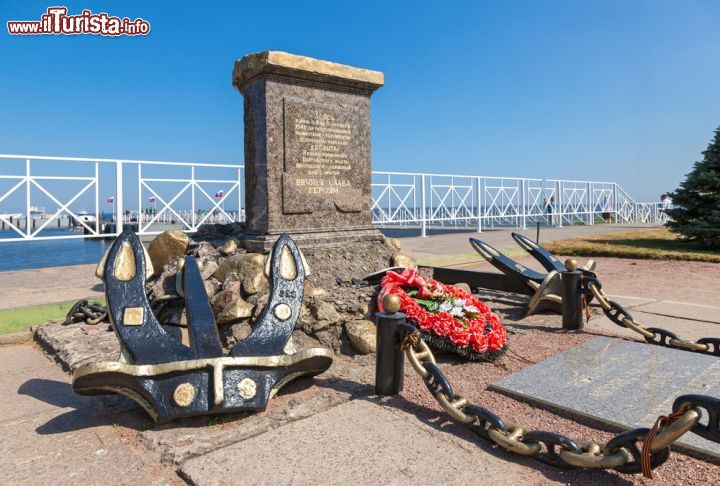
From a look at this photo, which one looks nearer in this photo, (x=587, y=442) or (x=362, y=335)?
(x=587, y=442)

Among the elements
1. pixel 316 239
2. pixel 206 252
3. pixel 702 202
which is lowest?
pixel 206 252

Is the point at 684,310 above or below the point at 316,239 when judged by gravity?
below

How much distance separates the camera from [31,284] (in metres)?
5.46

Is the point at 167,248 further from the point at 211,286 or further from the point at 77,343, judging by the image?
the point at 77,343

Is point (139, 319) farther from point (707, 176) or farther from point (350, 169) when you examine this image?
point (707, 176)

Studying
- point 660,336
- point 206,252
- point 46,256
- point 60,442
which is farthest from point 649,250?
point 46,256

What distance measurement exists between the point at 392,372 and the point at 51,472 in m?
1.48

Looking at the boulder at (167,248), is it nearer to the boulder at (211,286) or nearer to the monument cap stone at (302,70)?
the boulder at (211,286)

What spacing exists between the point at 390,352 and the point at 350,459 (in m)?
0.70

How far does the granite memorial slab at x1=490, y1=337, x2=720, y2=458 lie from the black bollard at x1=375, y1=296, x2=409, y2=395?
560 mm

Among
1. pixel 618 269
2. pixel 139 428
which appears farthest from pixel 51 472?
pixel 618 269

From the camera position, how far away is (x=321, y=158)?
4715 mm

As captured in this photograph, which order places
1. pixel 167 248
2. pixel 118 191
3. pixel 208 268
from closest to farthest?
pixel 208 268 < pixel 167 248 < pixel 118 191

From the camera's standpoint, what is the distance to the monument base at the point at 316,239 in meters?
4.29
